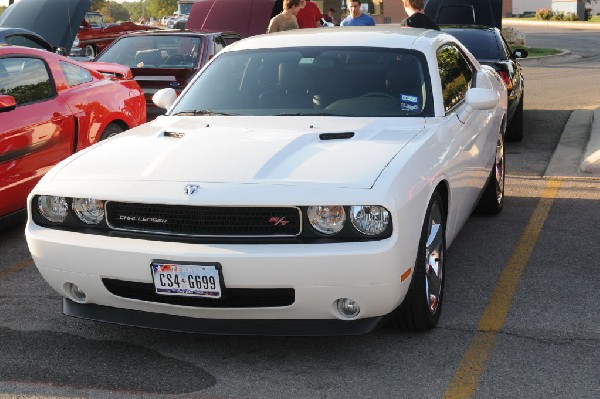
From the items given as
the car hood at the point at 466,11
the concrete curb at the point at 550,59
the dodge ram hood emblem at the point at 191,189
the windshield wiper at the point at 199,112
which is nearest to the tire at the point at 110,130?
the windshield wiper at the point at 199,112

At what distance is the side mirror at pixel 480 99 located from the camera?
19.8 ft

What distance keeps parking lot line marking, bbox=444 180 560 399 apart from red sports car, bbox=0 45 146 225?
3.60 meters

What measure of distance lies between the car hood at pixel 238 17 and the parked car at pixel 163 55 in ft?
9.70

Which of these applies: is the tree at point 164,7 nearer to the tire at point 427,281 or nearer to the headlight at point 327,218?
the tire at point 427,281

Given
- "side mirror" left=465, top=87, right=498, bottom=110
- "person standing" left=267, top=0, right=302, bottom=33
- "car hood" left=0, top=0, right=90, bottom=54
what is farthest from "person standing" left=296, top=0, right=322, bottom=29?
"side mirror" left=465, top=87, right=498, bottom=110

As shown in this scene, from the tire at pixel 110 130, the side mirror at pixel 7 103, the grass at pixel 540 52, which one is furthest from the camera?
the grass at pixel 540 52

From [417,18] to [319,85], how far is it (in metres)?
4.45

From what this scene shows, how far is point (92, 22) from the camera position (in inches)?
1196

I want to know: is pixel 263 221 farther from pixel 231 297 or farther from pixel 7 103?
pixel 7 103

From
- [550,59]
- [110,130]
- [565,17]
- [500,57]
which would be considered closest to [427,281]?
[110,130]

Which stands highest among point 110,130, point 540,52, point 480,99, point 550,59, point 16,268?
point 480,99

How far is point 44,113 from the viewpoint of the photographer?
7.66m

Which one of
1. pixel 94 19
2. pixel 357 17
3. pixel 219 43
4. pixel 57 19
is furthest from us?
pixel 94 19

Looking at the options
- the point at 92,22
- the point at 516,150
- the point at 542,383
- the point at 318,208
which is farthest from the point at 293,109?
the point at 92,22
